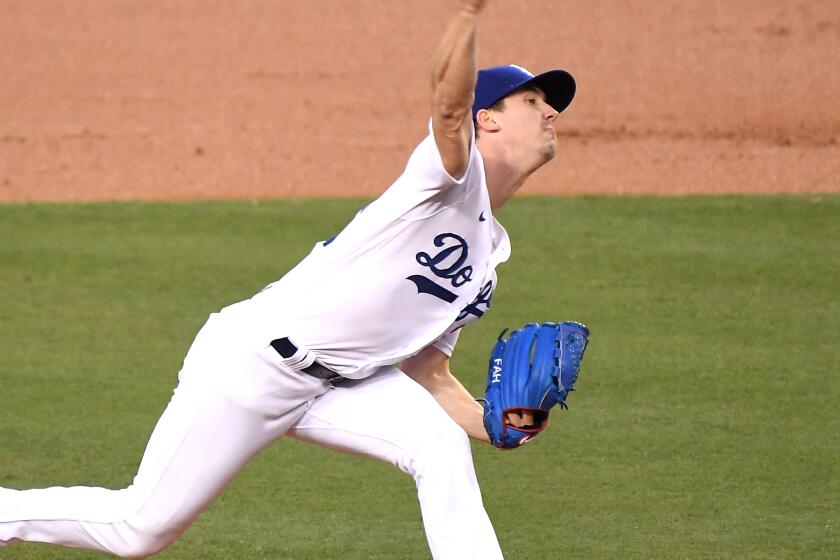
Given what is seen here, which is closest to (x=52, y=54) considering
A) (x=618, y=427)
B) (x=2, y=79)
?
(x=2, y=79)

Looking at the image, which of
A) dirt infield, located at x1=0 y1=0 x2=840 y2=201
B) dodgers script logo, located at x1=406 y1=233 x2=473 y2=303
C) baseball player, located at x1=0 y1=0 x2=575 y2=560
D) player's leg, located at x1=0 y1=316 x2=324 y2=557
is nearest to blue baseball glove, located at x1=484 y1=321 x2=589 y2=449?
baseball player, located at x1=0 y1=0 x2=575 y2=560

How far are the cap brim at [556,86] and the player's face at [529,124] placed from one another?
1.4 inches

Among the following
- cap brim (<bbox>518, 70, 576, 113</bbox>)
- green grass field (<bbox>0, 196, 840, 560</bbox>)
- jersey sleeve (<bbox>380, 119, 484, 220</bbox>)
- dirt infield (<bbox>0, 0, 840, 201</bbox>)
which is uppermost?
cap brim (<bbox>518, 70, 576, 113</bbox>)

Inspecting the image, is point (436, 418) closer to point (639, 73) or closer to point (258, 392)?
point (258, 392)

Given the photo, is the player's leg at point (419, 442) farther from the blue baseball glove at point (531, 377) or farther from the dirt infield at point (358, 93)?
the dirt infield at point (358, 93)

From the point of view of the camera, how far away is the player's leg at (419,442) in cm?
347

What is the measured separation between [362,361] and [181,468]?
0.54 metres

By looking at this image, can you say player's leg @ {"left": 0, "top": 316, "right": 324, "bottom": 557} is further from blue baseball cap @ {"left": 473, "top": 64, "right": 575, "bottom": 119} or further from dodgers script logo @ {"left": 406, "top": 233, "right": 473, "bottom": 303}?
blue baseball cap @ {"left": 473, "top": 64, "right": 575, "bottom": 119}

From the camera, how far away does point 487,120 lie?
12.2 feet

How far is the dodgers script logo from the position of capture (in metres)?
3.52

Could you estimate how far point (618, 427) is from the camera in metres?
5.94

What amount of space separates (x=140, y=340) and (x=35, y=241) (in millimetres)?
2286

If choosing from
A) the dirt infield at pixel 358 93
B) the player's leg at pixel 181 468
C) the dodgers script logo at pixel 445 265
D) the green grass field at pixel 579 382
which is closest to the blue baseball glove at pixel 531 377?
the dodgers script logo at pixel 445 265

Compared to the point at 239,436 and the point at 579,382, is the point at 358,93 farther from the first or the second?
the point at 239,436
